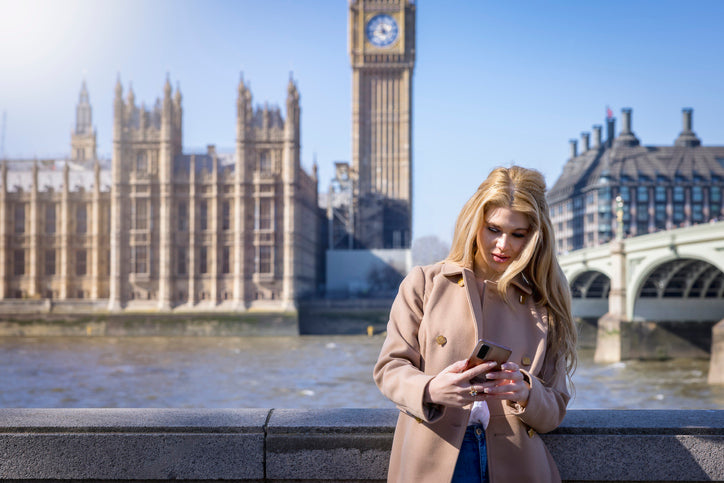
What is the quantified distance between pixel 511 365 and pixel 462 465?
1.36 feet

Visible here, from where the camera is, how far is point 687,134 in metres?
70.2

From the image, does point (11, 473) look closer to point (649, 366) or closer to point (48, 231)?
point (649, 366)

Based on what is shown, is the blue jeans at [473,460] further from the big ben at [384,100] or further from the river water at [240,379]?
the big ben at [384,100]

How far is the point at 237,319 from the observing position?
45625 mm

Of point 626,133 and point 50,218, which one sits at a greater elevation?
point 626,133

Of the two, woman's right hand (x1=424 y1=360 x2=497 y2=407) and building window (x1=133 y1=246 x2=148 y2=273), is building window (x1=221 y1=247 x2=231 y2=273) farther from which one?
woman's right hand (x1=424 y1=360 x2=497 y2=407)

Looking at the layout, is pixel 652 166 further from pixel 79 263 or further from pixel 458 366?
pixel 458 366

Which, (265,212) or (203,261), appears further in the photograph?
(203,261)

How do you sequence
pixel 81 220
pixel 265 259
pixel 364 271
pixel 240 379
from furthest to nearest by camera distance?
pixel 364 271 < pixel 81 220 < pixel 265 259 < pixel 240 379

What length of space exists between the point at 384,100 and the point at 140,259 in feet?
90.1

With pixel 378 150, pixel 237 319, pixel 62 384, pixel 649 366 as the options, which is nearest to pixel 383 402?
pixel 62 384

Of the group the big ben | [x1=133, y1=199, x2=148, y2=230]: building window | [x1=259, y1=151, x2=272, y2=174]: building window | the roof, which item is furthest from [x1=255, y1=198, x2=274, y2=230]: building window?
the roof

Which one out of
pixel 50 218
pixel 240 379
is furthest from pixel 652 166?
pixel 240 379

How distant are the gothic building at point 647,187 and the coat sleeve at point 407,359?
209ft
